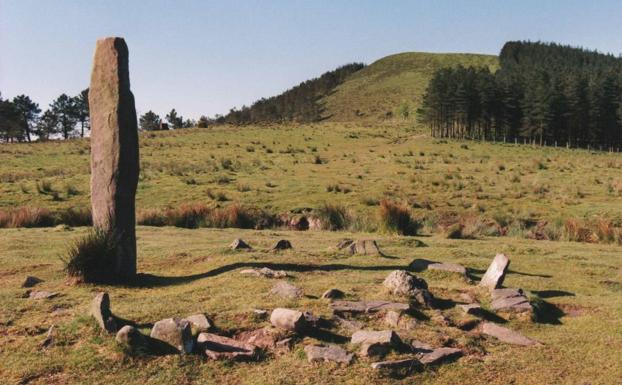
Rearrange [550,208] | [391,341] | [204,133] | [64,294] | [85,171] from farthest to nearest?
[204,133], [85,171], [550,208], [64,294], [391,341]

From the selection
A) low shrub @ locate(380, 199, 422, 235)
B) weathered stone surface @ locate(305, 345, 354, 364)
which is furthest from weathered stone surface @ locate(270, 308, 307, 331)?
low shrub @ locate(380, 199, 422, 235)

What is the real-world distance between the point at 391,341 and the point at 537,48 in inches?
6929

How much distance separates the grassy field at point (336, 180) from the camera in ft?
77.8

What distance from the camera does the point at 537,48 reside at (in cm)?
16488

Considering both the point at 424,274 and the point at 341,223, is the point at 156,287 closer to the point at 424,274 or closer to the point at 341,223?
the point at 424,274

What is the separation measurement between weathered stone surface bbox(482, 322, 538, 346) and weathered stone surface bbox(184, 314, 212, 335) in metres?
3.63

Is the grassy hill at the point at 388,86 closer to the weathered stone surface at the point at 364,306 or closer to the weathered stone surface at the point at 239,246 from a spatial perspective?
the weathered stone surface at the point at 239,246

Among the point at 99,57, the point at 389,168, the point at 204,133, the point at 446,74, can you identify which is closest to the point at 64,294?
the point at 99,57

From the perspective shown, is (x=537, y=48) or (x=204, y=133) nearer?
(x=204, y=133)

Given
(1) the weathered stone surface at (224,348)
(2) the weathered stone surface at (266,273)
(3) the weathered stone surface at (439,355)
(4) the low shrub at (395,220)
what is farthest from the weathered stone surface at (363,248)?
(1) the weathered stone surface at (224,348)

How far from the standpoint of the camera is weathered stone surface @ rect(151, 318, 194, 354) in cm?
661

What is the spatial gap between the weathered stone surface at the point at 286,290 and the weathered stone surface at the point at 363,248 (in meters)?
3.55

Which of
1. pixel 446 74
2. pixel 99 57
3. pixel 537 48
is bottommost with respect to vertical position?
pixel 99 57

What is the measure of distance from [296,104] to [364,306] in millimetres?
134385
